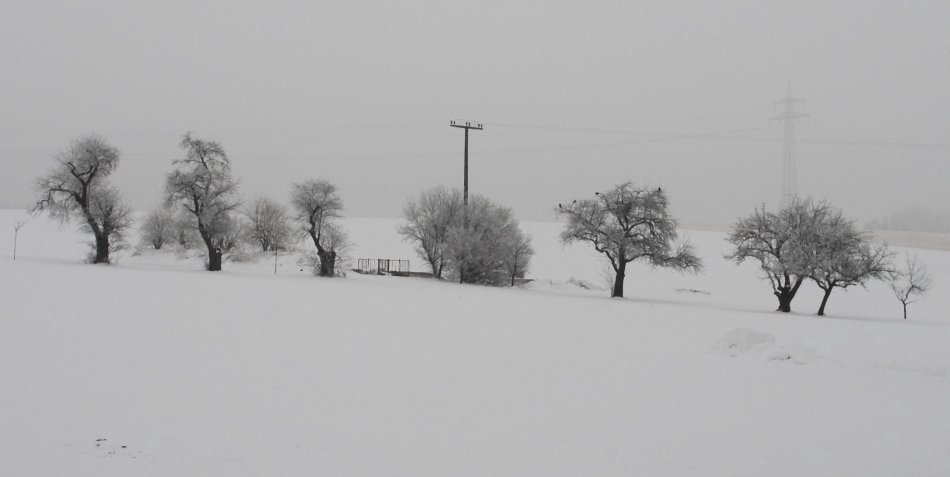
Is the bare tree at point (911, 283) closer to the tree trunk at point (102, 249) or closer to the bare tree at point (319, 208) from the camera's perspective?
the bare tree at point (319, 208)

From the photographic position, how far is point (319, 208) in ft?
148

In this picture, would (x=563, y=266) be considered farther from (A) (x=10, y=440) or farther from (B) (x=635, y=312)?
(A) (x=10, y=440)

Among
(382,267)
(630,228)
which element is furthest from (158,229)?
(630,228)

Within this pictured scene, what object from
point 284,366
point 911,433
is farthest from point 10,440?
point 911,433

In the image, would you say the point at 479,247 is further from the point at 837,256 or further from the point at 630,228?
the point at 837,256

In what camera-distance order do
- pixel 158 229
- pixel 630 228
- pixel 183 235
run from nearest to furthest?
pixel 630 228 → pixel 183 235 → pixel 158 229

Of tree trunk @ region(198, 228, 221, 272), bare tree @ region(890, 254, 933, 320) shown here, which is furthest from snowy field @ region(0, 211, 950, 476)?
tree trunk @ region(198, 228, 221, 272)

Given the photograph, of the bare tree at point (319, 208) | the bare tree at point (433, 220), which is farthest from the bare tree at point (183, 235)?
the bare tree at point (433, 220)

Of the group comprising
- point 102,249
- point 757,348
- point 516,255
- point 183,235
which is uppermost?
point 183,235

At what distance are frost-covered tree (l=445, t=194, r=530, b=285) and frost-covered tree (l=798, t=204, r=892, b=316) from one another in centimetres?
2213

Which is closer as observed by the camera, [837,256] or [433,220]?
[837,256]

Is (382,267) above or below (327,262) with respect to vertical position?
below

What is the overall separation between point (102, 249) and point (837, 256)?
175ft

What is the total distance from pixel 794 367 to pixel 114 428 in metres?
17.0
